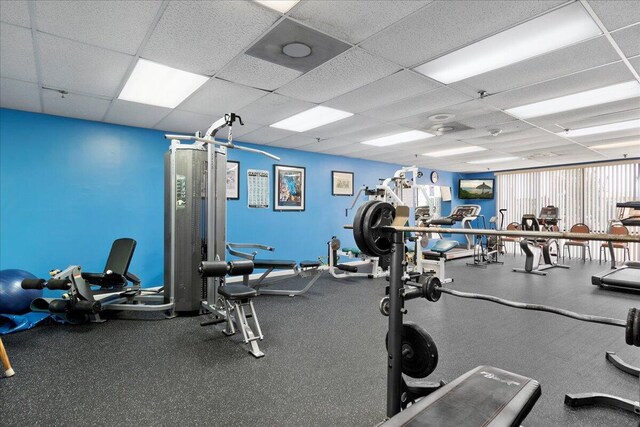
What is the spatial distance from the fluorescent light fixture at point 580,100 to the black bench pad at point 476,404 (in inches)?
115

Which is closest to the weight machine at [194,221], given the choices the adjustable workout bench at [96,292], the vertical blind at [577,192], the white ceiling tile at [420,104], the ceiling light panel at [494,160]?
the adjustable workout bench at [96,292]

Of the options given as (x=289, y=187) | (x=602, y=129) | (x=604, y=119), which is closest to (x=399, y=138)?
(x=289, y=187)

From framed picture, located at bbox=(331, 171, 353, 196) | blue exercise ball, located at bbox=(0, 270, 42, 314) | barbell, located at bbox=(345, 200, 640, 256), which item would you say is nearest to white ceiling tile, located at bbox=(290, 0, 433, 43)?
barbell, located at bbox=(345, 200, 640, 256)

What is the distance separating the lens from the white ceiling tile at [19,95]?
2836mm

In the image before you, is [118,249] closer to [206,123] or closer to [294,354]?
[206,123]

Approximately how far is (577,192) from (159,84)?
8.80 meters

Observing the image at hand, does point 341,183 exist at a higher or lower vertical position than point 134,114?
lower

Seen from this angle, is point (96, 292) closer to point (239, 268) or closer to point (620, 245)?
point (239, 268)

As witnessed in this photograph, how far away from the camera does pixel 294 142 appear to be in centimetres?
521

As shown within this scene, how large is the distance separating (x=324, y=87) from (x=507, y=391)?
2571 millimetres

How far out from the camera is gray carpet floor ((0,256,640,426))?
172 cm

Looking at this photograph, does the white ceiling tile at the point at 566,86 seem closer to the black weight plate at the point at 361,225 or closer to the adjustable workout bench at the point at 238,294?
the black weight plate at the point at 361,225

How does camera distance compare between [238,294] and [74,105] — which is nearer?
[238,294]

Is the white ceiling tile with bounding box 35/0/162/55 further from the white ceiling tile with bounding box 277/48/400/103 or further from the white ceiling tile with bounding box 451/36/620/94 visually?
the white ceiling tile with bounding box 451/36/620/94
